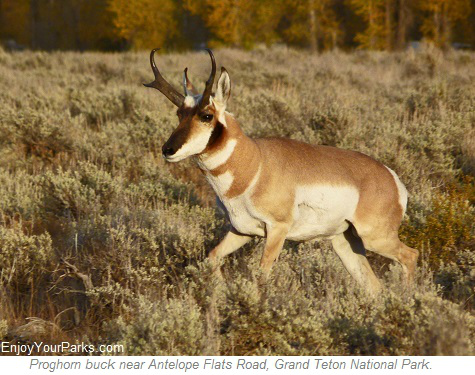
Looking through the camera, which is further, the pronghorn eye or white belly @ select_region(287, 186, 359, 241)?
white belly @ select_region(287, 186, 359, 241)

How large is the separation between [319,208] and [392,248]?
71cm

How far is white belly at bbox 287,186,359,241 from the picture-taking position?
4656 millimetres

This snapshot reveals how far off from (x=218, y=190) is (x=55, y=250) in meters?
1.84

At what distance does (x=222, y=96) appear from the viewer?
4367 mm

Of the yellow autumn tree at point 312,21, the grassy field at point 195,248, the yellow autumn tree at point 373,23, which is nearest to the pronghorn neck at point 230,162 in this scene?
the grassy field at point 195,248

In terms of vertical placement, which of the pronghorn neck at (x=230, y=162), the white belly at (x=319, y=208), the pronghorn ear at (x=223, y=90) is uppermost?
the pronghorn ear at (x=223, y=90)

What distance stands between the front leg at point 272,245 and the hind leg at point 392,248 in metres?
0.72

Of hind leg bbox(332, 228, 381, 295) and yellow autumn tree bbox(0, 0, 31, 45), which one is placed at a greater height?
yellow autumn tree bbox(0, 0, 31, 45)

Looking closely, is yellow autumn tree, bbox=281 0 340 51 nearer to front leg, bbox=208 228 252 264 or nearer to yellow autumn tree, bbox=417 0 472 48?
yellow autumn tree, bbox=417 0 472 48

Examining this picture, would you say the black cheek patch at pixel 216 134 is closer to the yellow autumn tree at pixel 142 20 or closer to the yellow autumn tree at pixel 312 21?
the yellow autumn tree at pixel 312 21

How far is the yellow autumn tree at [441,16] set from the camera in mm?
33156

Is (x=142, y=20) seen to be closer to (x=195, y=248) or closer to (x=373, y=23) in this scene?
(x=373, y=23)

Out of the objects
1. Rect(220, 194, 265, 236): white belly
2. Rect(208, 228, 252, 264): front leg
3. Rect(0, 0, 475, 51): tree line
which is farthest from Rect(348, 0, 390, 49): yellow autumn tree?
Rect(220, 194, 265, 236): white belly

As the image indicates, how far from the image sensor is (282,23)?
43.8 metres
